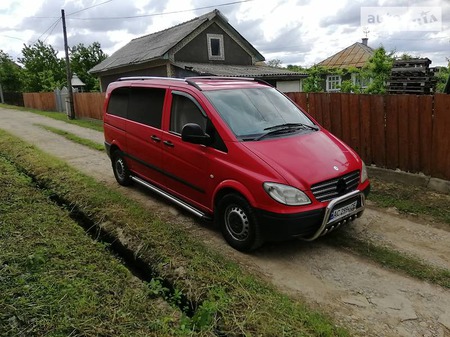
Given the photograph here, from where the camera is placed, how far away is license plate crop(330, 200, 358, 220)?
3715 millimetres

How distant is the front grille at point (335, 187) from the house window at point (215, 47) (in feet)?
65.3

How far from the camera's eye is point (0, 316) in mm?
2648

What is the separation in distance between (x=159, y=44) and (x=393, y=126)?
60.3 feet

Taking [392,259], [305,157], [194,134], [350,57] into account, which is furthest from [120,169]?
[350,57]

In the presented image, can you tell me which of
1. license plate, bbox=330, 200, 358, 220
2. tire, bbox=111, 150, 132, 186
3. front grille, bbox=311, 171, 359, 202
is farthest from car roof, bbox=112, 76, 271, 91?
license plate, bbox=330, 200, 358, 220

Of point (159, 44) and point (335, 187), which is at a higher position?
point (159, 44)

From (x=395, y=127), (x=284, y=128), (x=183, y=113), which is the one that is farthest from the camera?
(x=395, y=127)

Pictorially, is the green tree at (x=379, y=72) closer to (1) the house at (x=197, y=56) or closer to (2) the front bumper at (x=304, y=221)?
(1) the house at (x=197, y=56)

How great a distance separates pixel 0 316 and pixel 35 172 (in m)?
5.06

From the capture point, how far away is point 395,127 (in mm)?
6117

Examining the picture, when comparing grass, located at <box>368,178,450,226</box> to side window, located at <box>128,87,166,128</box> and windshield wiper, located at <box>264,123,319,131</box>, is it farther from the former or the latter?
side window, located at <box>128,87,166,128</box>

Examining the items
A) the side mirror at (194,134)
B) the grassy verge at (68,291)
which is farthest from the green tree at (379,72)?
the grassy verge at (68,291)

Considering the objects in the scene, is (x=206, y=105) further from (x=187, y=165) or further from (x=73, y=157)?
(x=73, y=157)

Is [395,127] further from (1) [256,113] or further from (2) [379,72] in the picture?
(2) [379,72]
